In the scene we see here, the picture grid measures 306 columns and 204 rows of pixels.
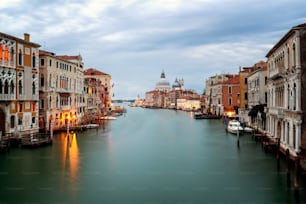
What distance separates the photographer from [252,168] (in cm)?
1450

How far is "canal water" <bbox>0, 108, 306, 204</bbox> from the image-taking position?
10.5 metres

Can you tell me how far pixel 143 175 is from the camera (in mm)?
13477

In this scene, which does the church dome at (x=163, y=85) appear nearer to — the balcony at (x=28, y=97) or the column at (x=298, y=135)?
the balcony at (x=28, y=97)

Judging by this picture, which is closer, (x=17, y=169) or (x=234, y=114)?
(x=17, y=169)

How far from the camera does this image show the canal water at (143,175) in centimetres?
1052

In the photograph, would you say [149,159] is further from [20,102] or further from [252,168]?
[20,102]

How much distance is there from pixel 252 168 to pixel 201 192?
14.5 ft

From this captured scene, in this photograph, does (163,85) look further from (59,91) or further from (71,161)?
(71,161)

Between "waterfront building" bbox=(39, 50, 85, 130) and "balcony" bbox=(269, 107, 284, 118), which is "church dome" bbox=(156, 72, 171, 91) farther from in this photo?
"balcony" bbox=(269, 107, 284, 118)

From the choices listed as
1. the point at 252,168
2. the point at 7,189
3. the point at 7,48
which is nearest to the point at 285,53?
the point at 252,168

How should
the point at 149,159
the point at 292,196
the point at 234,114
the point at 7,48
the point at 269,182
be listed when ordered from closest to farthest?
the point at 292,196, the point at 269,182, the point at 149,159, the point at 7,48, the point at 234,114

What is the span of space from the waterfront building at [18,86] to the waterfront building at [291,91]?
1551 centimetres

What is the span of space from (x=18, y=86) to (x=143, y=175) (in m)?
11.8

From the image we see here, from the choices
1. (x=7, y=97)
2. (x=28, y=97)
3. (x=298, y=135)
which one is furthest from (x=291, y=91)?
(x=28, y=97)
